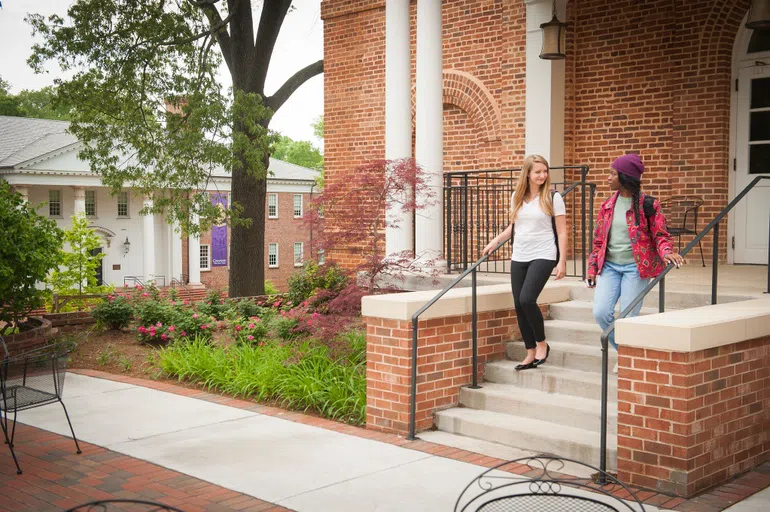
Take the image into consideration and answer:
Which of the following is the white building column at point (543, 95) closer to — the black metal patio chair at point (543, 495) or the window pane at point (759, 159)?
the window pane at point (759, 159)

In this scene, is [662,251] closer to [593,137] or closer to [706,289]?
[706,289]

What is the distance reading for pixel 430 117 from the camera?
11.0 metres

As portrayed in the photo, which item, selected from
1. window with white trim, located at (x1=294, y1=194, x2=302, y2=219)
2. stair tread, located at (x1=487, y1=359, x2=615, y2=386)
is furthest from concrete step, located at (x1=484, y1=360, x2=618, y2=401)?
window with white trim, located at (x1=294, y1=194, x2=302, y2=219)

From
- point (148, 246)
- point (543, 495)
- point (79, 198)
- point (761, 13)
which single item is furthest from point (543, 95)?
point (148, 246)

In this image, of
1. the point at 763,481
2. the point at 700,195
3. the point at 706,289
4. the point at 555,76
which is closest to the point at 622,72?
the point at 555,76

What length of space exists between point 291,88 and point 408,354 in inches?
571

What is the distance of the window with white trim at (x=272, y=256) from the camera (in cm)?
4770

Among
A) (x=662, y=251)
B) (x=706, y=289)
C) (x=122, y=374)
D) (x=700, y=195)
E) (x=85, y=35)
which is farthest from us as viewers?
(x=85, y=35)

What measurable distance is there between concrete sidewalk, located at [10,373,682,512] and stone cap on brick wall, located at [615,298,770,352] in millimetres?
972

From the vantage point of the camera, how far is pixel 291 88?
20.4m

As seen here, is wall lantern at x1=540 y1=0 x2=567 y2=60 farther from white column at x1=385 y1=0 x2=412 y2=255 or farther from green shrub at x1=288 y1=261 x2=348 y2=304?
green shrub at x1=288 y1=261 x2=348 y2=304

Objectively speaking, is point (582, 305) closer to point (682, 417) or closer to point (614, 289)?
point (614, 289)

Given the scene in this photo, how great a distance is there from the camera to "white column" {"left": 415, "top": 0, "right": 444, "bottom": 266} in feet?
35.9

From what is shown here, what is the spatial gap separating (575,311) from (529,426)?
6.00 ft
